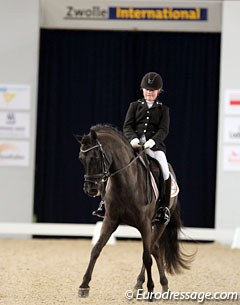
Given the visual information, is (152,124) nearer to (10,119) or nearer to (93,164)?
(93,164)

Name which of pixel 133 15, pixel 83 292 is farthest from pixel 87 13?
pixel 83 292

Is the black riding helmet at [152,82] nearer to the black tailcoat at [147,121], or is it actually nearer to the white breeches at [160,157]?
→ the black tailcoat at [147,121]

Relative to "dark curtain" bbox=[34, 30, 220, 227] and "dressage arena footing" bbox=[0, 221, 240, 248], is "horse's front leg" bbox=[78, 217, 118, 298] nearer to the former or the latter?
"dressage arena footing" bbox=[0, 221, 240, 248]

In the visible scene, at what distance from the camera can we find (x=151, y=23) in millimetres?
11227

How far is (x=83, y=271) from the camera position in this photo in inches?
297

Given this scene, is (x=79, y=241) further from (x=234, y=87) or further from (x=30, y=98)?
(x=234, y=87)

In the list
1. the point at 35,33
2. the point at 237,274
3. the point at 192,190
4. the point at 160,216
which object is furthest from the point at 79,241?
the point at 160,216

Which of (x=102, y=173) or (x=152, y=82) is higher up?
(x=152, y=82)

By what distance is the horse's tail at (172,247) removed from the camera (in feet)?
21.1

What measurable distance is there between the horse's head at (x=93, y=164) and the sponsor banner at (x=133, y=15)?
640 cm

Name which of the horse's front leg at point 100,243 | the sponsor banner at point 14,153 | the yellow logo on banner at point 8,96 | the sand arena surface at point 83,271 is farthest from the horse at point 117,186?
the yellow logo on banner at point 8,96

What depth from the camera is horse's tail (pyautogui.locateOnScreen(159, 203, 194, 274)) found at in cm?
643

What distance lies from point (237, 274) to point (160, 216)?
184cm

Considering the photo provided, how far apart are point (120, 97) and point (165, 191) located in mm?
5540
